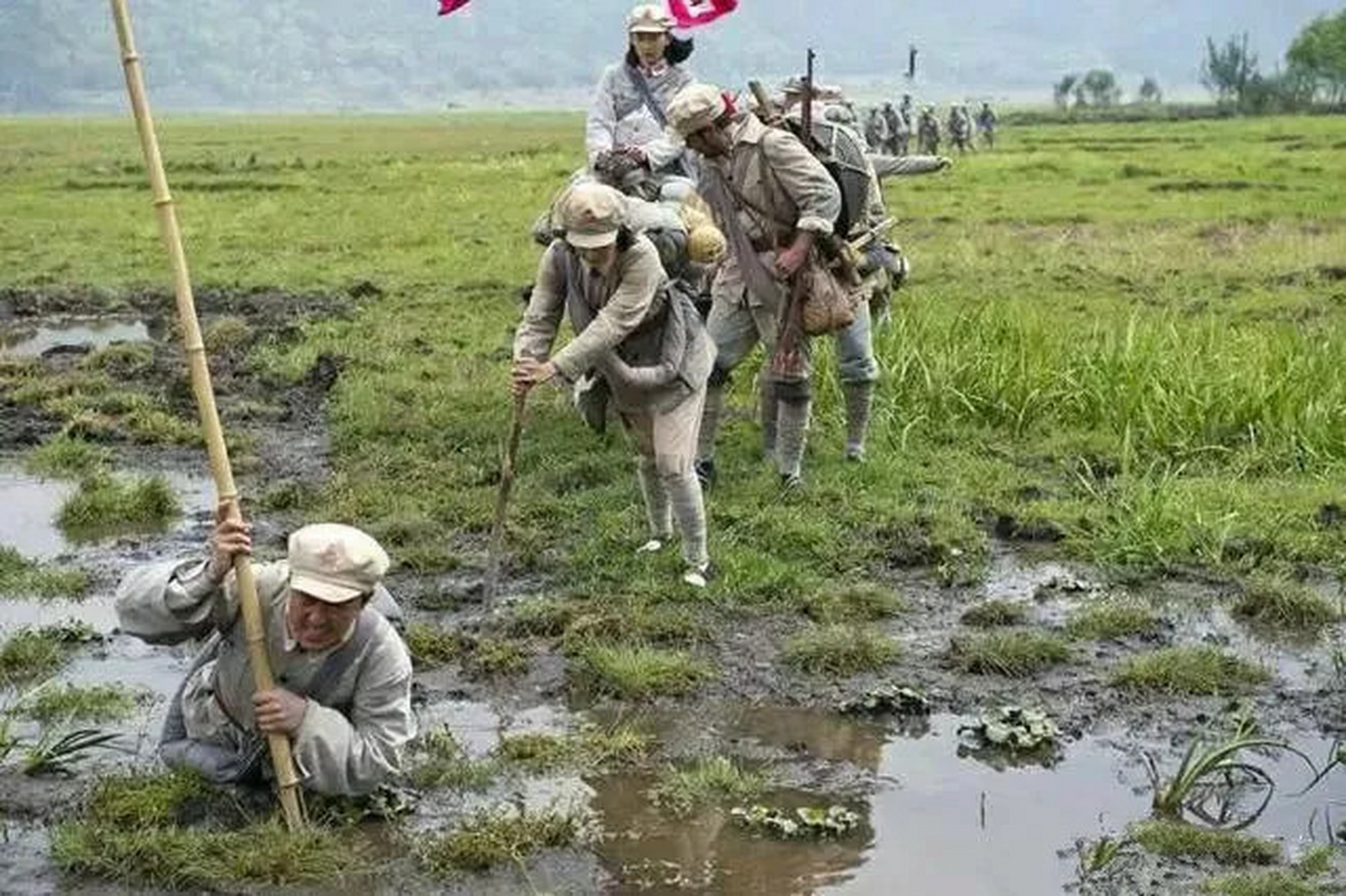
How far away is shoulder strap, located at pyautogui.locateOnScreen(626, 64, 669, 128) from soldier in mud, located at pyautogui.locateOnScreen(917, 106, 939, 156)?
4656cm

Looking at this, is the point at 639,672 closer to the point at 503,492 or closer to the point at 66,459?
the point at 503,492

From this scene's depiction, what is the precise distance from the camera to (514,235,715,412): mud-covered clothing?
7715 millimetres

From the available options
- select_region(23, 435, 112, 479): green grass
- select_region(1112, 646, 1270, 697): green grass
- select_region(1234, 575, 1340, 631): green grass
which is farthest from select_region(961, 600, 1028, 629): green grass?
select_region(23, 435, 112, 479): green grass

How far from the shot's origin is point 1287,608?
8.13m

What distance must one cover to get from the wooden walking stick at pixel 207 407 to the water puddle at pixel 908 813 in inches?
40.0

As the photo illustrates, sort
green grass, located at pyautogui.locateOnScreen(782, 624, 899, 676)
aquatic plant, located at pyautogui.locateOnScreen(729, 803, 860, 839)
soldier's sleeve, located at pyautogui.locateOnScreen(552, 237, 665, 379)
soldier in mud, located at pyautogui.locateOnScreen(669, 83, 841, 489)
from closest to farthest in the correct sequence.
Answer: aquatic plant, located at pyautogui.locateOnScreen(729, 803, 860, 839) < green grass, located at pyautogui.locateOnScreen(782, 624, 899, 676) < soldier's sleeve, located at pyautogui.locateOnScreen(552, 237, 665, 379) < soldier in mud, located at pyautogui.locateOnScreen(669, 83, 841, 489)

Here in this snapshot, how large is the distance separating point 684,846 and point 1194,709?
7.66 ft

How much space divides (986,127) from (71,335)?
47069mm

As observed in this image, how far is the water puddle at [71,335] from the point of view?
53.7ft

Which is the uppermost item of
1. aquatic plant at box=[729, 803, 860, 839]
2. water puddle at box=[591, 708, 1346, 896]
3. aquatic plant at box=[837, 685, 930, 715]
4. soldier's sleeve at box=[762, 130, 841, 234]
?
soldier's sleeve at box=[762, 130, 841, 234]

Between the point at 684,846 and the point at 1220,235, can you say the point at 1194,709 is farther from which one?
the point at 1220,235

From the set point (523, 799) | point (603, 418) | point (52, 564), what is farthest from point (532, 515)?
point (523, 799)

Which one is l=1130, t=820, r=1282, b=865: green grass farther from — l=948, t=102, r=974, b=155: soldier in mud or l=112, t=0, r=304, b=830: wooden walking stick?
l=948, t=102, r=974, b=155: soldier in mud

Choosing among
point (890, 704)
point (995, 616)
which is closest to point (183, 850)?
point (890, 704)
